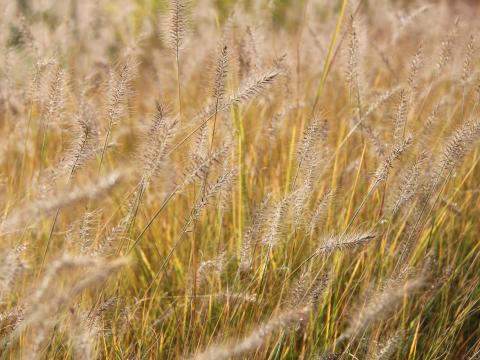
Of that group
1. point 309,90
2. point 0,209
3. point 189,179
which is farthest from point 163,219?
point 309,90

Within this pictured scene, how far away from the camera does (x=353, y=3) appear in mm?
2539

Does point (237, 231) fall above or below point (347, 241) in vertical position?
below

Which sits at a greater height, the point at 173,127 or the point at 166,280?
the point at 173,127

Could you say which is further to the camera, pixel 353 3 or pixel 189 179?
pixel 353 3

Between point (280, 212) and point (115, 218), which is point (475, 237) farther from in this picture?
point (115, 218)

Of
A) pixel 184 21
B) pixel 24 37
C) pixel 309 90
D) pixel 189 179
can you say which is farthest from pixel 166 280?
pixel 309 90

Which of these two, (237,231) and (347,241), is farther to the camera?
(237,231)

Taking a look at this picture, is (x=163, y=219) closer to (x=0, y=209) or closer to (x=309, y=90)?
(x=0, y=209)

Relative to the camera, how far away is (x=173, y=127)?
4.62 feet

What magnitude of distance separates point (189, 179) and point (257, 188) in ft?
3.06

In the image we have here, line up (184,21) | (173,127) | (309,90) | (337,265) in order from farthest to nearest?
(309,90), (337,265), (184,21), (173,127)

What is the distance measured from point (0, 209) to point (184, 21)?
42.7 inches

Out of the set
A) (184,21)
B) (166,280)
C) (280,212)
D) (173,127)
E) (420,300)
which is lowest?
(166,280)

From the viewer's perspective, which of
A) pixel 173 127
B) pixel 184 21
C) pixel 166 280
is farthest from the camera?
pixel 166 280
